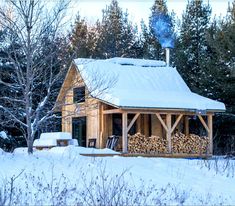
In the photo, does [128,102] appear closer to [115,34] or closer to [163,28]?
[163,28]

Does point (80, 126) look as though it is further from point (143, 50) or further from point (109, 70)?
point (143, 50)

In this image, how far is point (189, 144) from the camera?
24.5m

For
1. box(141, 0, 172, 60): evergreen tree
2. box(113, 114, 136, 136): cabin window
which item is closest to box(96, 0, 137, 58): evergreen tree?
box(141, 0, 172, 60): evergreen tree

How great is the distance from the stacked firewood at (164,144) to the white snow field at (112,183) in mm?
6559

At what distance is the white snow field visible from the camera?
903cm

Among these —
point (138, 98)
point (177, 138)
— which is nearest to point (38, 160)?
point (138, 98)

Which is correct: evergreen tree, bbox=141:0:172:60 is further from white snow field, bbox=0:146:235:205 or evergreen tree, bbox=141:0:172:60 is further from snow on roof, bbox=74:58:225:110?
white snow field, bbox=0:146:235:205

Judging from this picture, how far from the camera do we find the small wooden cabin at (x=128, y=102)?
22.7 metres

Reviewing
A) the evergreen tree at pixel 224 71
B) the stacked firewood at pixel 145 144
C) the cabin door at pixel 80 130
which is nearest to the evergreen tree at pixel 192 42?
the evergreen tree at pixel 224 71

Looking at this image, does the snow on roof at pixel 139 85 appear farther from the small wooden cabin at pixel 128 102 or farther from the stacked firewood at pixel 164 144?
the stacked firewood at pixel 164 144

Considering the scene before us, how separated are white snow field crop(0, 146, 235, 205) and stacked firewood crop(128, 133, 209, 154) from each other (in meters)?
6.56

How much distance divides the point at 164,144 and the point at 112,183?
13.0 m

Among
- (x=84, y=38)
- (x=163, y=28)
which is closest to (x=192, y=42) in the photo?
(x=163, y=28)

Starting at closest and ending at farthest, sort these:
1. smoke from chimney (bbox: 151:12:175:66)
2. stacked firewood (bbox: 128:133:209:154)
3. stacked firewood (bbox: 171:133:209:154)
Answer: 1. stacked firewood (bbox: 128:133:209:154)
2. stacked firewood (bbox: 171:133:209:154)
3. smoke from chimney (bbox: 151:12:175:66)
